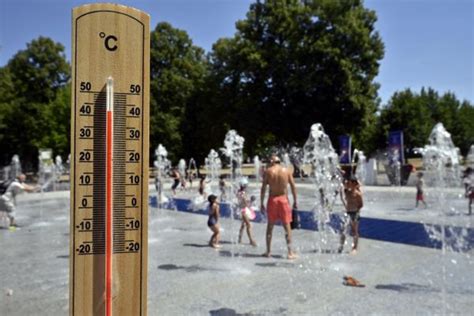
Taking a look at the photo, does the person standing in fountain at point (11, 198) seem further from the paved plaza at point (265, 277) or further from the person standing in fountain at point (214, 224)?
the person standing in fountain at point (214, 224)

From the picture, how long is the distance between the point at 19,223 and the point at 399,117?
42274mm

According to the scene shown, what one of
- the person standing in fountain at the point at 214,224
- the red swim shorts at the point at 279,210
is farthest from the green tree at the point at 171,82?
the red swim shorts at the point at 279,210

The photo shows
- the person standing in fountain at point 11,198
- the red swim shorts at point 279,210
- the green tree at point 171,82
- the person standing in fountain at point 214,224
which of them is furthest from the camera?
the green tree at point 171,82

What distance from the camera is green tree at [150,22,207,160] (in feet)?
125

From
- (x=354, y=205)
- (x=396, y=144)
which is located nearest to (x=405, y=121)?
(x=396, y=144)

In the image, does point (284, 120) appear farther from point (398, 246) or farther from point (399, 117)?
point (398, 246)

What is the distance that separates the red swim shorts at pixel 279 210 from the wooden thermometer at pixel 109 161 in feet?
18.1

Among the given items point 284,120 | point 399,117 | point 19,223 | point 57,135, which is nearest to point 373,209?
point 19,223

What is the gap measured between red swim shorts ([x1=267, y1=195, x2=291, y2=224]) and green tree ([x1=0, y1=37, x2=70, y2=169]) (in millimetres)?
35373

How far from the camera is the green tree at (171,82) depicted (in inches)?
A: 1495

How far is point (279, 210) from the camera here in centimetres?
802

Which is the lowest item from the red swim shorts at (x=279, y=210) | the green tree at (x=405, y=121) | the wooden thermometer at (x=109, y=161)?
the red swim shorts at (x=279, y=210)

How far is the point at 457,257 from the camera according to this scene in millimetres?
7996

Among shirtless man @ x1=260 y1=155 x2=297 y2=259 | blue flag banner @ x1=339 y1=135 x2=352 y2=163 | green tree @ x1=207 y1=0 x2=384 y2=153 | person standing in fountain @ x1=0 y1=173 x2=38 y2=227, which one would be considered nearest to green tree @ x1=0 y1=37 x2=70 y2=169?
green tree @ x1=207 y1=0 x2=384 y2=153
